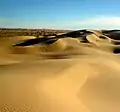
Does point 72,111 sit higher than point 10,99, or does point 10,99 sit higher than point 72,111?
point 10,99

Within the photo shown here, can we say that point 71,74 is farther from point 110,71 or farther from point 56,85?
point 110,71

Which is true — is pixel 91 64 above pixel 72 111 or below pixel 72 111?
below

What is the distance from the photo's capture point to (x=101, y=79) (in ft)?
45.1

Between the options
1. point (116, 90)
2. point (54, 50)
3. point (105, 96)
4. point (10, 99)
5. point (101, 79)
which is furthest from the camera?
point (54, 50)

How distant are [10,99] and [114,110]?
4.13 meters

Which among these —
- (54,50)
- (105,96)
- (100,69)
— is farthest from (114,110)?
(54,50)

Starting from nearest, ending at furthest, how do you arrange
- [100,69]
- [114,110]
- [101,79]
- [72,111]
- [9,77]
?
1. [72,111]
2. [9,77]
3. [114,110]
4. [101,79]
5. [100,69]

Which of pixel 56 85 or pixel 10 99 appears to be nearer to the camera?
pixel 10 99

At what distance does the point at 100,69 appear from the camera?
1546cm

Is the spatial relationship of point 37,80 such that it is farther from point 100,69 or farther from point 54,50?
point 54,50

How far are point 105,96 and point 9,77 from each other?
414 centimetres

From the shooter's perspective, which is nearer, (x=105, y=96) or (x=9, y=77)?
(x=9, y=77)

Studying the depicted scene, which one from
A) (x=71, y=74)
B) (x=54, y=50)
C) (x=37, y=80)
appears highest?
(x=37, y=80)

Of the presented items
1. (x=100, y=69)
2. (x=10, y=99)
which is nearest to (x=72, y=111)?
(x=10, y=99)
